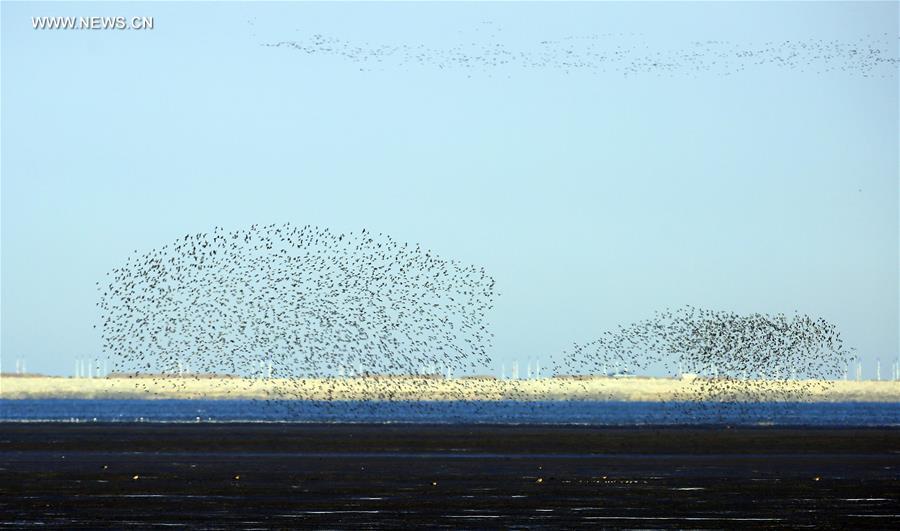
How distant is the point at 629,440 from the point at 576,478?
2575 centimetres

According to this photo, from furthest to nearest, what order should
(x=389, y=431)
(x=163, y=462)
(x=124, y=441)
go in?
(x=389, y=431) → (x=124, y=441) → (x=163, y=462)

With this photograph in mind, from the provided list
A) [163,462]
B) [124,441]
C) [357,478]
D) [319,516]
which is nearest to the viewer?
[319,516]

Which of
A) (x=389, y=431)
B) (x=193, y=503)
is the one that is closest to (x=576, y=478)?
(x=193, y=503)

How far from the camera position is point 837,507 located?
3169cm

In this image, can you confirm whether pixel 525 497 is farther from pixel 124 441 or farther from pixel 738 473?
pixel 124 441

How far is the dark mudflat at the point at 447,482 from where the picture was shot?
1161 inches

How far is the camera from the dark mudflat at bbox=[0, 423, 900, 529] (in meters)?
29.5

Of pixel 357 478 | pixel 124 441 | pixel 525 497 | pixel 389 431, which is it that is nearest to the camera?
pixel 525 497

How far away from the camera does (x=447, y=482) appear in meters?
38.8

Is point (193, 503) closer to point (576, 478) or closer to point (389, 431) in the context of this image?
point (576, 478)

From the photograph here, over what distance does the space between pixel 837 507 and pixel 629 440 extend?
112ft

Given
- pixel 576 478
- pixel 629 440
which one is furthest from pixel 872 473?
pixel 629 440

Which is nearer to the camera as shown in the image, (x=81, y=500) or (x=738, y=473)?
(x=81, y=500)

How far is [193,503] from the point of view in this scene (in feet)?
106
